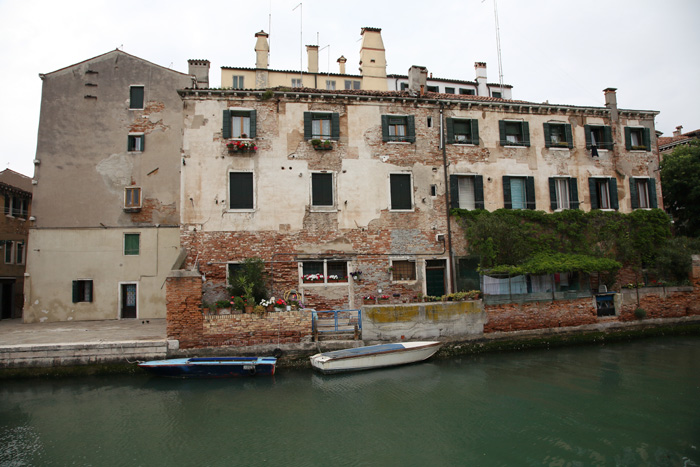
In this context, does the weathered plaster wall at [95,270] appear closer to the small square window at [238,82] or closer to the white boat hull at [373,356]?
the white boat hull at [373,356]

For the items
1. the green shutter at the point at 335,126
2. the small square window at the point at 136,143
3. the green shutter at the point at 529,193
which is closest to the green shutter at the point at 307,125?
the green shutter at the point at 335,126

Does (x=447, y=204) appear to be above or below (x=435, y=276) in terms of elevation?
above

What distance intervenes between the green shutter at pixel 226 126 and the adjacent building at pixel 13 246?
40.7 ft

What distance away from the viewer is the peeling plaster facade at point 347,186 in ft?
52.2

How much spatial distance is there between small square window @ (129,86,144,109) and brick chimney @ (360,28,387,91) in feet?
41.1

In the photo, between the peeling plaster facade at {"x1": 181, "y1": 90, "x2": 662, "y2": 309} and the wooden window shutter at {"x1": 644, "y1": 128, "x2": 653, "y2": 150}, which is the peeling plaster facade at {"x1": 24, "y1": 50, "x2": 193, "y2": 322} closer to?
the peeling plaster facade at {"x1": 181, "y1": 90, "x2": 662, "y2": 309}

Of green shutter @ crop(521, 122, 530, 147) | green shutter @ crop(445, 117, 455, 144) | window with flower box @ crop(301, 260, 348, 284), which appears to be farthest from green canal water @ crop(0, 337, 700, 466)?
green shutter @ crop(521, 122, 530, 147)

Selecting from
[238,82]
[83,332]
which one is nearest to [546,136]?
[83,332]

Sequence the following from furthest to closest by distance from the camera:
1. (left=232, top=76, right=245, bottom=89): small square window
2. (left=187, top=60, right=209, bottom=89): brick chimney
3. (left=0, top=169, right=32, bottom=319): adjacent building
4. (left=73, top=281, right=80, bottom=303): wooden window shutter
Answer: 1. (left=232, top=76, right=245, bottom=89): small square window
2. (left=0, top=169, right=32, bottom=319): adjacent building
3. (left=73, top=281, right=80, bottom=303): wooden window shutter
4. (left=187, top=60, right=209, bottom=89): brick chimney

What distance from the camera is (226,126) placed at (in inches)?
636

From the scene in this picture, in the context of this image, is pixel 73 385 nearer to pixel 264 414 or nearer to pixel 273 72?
pixel 264 414

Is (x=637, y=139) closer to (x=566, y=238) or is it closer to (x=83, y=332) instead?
(x=566, y=238)

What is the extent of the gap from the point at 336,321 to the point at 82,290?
475 inches

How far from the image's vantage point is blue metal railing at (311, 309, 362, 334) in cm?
1384
